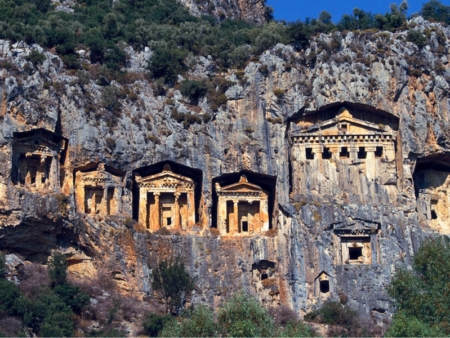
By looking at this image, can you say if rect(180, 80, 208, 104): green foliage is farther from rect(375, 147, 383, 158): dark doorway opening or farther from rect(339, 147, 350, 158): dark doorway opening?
rect(375, 147, 383, 158): dark doorway opening

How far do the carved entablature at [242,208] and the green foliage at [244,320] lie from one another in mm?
12587

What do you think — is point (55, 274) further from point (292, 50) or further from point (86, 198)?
point (292, 50)

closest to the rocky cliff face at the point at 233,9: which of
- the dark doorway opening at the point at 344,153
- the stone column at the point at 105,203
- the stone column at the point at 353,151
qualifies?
the dark doorway opening at the point at 344,153

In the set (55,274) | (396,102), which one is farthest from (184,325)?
(396,102)

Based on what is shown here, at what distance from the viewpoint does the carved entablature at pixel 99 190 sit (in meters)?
59.5

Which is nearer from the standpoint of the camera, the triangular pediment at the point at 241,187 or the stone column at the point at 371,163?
the triangular pediment at the point at 241,187

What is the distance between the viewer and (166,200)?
6184cm

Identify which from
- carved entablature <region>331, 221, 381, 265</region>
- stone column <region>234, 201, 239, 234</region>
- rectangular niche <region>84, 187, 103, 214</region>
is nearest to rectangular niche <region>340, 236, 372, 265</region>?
carved entablature <region>331, 221, 381, 265</region>

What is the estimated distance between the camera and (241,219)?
204ft

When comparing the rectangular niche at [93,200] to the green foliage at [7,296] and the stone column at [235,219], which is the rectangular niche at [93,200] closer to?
the stone column at [235,219]

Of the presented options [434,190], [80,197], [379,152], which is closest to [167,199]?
[80,197]

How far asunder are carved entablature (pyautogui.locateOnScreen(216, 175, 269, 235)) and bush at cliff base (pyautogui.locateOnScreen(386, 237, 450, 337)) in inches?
423

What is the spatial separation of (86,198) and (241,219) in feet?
29.2

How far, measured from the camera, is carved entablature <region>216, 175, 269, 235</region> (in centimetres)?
6128
